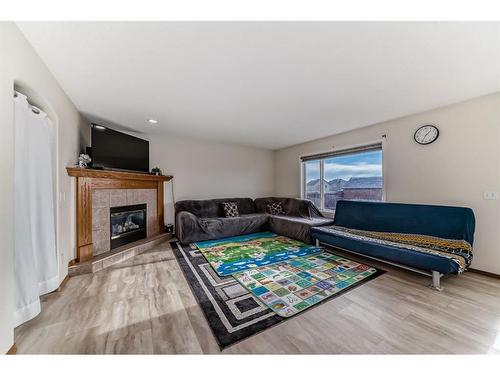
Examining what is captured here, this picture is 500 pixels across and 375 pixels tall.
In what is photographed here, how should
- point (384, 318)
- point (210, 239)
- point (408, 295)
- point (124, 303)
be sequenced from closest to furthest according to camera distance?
point (384, 318) < point (124, 303) < point (408, 295) < point (210, 239)

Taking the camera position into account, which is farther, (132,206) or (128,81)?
(132,206)

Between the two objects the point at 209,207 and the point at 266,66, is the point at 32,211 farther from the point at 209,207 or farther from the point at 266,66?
the point at 209,207

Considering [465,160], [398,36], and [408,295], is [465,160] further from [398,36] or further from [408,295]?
[398,36]

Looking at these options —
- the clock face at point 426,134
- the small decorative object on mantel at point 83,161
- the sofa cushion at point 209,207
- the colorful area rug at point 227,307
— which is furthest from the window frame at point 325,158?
the small decorative object on mantel at point 83,161

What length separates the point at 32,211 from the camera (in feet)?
5.37

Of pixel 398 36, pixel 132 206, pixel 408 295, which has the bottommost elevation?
pixel 408 295

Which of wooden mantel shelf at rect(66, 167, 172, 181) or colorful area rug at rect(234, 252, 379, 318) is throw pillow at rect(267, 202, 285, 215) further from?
wooden mantel shelf at rect(66, 167, 172, 181)

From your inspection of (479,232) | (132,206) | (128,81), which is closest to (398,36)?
(128,81)

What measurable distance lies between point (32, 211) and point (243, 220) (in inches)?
122

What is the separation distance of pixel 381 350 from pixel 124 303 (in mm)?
2113

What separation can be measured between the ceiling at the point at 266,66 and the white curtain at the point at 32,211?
614 mm

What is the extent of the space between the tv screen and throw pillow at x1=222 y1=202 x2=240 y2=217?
6.10ft

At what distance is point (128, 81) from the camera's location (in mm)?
1999

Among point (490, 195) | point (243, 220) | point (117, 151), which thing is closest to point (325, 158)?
point (243, 220)
